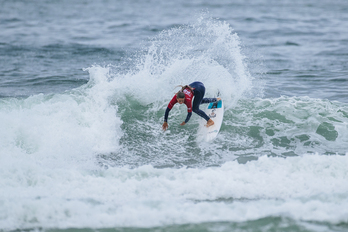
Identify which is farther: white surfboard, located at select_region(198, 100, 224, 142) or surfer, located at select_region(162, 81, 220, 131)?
white surfboard, located at select_region(198, 100, 224, 142)

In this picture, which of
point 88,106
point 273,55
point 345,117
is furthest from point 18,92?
point 273,55

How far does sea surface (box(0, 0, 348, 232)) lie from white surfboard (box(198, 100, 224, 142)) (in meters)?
0.20

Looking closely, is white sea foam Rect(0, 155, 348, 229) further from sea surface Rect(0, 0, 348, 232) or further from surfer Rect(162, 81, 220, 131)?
surfer Rect(162, 81, 220, 131)

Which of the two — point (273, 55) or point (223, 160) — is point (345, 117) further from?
point (273, 55)

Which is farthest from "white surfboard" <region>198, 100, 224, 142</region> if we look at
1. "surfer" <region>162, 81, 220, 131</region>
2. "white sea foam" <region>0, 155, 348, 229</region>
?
"white sea foam" <region>0, 155, 348, 229</region>

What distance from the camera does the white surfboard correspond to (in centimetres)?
929

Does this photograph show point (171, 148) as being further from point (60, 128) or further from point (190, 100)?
point (60, 128)

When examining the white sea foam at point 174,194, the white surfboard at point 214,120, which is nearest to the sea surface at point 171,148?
the white sea foam at point 174,194

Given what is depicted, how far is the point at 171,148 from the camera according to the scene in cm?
883

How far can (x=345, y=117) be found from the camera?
406 inches

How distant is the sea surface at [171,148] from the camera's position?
5922mm

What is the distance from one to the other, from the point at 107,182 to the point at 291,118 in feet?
19.8

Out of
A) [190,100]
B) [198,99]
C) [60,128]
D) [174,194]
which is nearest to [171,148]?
[190,100]

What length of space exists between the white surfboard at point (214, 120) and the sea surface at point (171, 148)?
0.20m
